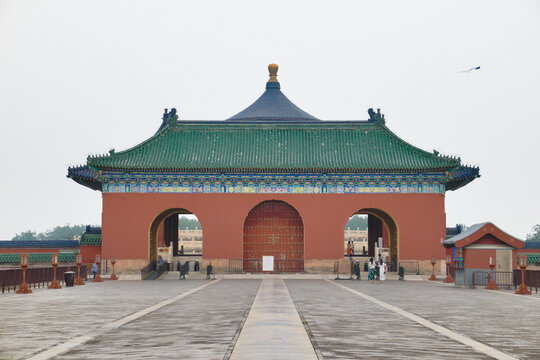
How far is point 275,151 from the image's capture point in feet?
139

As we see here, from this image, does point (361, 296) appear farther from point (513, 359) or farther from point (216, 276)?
point (216, 276)

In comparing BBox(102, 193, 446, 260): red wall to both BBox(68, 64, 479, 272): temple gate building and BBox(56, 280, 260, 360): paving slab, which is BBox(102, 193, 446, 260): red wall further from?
BBox(56, 280, 260, 360): paving slab

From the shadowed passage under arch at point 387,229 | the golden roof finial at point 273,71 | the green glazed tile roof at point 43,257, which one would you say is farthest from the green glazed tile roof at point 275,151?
the golden roof finial at point 273,71

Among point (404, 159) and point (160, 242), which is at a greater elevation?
point (404, 159)

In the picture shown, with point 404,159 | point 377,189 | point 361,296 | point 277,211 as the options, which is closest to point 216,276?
point 277,211

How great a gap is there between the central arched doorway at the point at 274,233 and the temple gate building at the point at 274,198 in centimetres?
7

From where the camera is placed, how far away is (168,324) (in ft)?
44.4

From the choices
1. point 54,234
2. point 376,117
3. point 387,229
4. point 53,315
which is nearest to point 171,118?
point 376,117

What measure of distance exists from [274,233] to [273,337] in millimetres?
30643

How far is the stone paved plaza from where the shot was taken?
9.95 meters

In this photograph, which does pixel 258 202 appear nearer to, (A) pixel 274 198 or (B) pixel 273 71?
(A) pixel 274 198

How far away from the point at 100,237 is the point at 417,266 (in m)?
20.4

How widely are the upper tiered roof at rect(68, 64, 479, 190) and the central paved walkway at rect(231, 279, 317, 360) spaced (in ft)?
79.8

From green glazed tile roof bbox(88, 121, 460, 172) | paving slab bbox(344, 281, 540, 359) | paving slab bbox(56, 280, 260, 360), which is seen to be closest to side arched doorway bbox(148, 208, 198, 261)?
green glazed tile roof bbox(88, 121, 460, 172)
